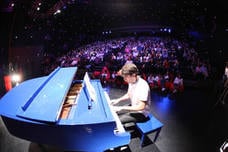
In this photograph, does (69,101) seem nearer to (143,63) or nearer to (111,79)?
(111,79)

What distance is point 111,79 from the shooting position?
859 cm

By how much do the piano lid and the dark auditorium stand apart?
15 mm

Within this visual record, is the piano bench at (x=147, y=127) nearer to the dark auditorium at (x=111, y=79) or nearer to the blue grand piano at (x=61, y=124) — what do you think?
the dark auditorium at (x=111, y=79)

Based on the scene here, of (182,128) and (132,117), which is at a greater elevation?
(132,117)

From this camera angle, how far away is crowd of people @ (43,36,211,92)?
25.3 feet

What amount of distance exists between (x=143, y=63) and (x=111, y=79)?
2.15 meters

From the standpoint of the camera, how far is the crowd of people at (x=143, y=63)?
772 centimetres

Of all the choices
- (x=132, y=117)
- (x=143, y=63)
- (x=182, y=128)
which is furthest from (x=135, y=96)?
(x=143, y=63)

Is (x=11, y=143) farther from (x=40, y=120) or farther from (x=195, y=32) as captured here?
(x=195, y=32)

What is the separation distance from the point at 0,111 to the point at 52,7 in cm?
1001

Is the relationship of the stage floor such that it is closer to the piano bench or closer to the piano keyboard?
the piano bench

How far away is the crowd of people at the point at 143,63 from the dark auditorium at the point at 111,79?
0.06 metres

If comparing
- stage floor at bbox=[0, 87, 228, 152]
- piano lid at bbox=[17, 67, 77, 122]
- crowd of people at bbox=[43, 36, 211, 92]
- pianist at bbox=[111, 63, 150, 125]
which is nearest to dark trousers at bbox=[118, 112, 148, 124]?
pianist at bbox=[111, 63, 150, 125]

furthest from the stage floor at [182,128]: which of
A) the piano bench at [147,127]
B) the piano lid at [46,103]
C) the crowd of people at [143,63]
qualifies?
the crowd of people at [143,63]
